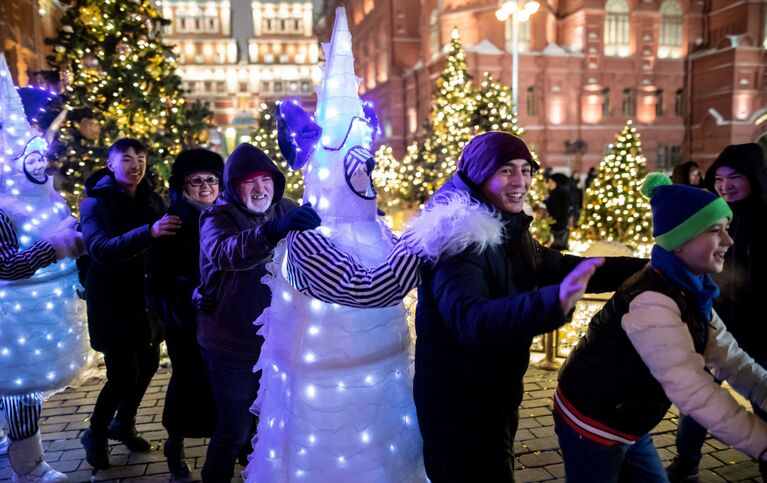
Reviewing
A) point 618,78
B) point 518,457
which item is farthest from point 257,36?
point 518,457

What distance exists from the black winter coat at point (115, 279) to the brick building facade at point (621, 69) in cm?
2578

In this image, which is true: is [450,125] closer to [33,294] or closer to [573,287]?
[33,294]

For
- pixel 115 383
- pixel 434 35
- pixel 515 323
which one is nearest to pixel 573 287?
pixel 515 323

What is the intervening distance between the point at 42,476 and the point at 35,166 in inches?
82.7

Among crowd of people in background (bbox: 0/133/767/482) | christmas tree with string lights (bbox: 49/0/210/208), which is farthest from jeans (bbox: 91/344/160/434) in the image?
christmas tree with string lights (bbox: 49/0/210/208)

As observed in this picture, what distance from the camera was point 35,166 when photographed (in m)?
3.71

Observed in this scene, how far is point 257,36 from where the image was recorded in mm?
85062

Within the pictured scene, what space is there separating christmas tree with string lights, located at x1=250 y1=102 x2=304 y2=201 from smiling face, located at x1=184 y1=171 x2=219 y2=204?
9.09 metres

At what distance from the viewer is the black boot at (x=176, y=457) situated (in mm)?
3648

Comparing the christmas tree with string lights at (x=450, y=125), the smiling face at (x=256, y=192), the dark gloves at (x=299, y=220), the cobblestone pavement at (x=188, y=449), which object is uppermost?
the christmas tree with string lights at (x=450, y=125)

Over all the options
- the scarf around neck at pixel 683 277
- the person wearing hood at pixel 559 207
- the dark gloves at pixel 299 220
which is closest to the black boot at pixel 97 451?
the dark gloves at pixel 299 220

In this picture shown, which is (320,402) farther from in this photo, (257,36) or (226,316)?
(257,36)

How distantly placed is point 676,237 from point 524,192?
1.96 ft

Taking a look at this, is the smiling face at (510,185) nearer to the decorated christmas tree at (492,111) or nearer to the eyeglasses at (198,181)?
the eyeglasses at (198,181)
